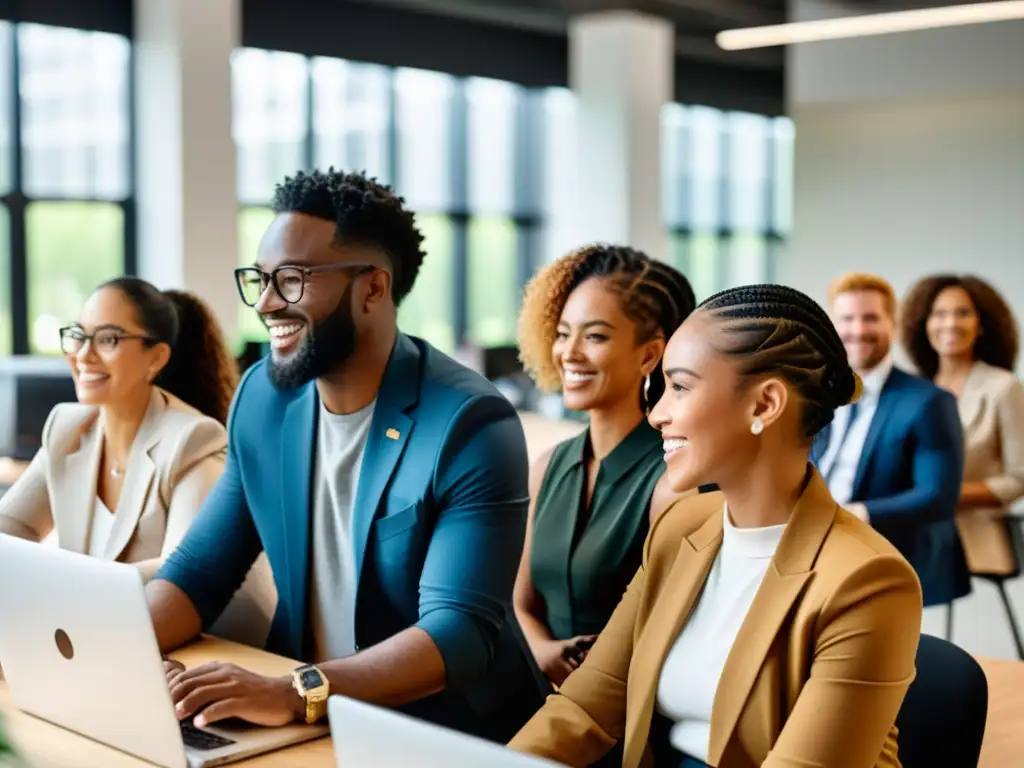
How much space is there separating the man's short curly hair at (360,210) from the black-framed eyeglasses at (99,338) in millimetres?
678

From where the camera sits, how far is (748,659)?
5.36 ft

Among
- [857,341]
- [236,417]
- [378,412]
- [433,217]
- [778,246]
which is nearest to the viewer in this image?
[378,412]

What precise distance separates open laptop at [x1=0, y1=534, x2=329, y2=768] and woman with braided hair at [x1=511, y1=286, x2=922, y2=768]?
0.46 metres

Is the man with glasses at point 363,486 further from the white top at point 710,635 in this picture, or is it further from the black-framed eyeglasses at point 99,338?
the black-framed eyeglasses at point 99,338

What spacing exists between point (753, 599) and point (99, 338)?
5.62 feet

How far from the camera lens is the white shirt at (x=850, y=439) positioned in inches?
154

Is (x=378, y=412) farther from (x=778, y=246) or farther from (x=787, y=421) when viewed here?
(x=778, y=246)

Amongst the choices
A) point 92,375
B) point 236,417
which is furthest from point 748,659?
point 92,375

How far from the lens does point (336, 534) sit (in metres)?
2.26

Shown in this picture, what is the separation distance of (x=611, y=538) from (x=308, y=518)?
64cm

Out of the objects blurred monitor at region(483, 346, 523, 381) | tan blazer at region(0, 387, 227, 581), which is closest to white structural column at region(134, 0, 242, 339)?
blurred monitor at region(483, 346, 523, 381)

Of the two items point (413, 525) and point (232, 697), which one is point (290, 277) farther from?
point (232, 697)

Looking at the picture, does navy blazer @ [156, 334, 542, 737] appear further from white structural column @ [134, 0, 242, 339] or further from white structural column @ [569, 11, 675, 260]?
white structural column @ [569, 11, 675, 260]

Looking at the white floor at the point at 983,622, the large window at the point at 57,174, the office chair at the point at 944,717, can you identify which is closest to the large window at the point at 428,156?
the large window at the point at 57,174
